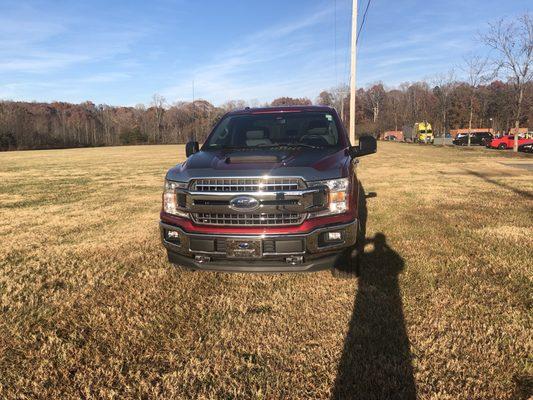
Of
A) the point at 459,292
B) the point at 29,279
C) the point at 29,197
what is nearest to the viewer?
the point at 459,292

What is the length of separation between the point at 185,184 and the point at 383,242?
3.05 m

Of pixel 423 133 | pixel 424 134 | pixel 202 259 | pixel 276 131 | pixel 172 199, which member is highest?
pixel 423 133

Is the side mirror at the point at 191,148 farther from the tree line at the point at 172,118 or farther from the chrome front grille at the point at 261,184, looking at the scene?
the tree line at the point at 172,118

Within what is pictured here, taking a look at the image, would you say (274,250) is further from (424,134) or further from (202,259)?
(424,134)

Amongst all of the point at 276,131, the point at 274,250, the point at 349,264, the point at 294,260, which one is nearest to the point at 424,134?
the point at 276,131

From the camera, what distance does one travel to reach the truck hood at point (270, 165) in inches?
131

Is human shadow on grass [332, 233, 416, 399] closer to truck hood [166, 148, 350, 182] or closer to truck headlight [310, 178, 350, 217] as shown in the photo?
truck headlight [310, 178, 350, 217]

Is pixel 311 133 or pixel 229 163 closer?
pixel 229 163

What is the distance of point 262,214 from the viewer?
3.30 meters

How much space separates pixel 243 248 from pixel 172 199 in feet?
2.98

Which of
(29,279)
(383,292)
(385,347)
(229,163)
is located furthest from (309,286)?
(29,279)

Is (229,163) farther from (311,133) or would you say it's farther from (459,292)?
(459,292)

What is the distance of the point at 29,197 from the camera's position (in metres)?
10.3

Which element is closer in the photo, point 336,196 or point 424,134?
point 336,196
